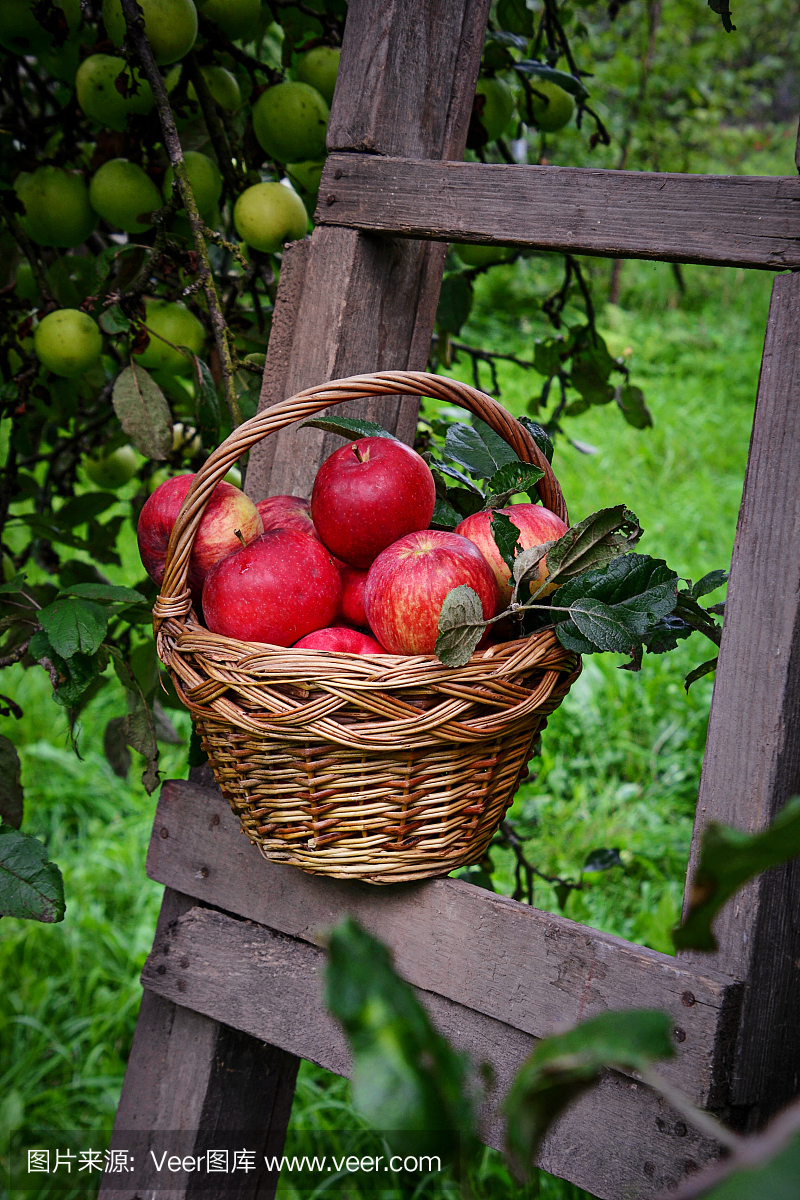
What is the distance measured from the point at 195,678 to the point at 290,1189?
1.38 m

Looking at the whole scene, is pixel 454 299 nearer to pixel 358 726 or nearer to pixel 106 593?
pixel 106 593

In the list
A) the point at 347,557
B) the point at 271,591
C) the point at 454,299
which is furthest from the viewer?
the point at 454,299

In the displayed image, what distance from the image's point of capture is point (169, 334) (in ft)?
4.08

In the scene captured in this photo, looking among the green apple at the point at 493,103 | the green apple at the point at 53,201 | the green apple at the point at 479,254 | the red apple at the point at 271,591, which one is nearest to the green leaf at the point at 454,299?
the green apple at the point at 479,254

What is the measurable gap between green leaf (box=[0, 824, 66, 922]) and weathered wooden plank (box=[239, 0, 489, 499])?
0.52 metres

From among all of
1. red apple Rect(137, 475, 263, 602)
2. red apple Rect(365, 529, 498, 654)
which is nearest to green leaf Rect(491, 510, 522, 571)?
red apple Rect(365, 529, 498, 654)

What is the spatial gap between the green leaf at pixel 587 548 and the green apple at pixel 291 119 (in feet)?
2.55

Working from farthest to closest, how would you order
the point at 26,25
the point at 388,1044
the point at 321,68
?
the point at 321,68, the point at 26,25, the point at 388,1044

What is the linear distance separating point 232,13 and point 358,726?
1.03 m

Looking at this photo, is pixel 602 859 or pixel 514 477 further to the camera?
pixel 602 859

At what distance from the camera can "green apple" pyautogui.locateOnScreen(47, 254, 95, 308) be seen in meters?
1.36

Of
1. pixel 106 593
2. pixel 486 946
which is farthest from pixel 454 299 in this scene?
pixel 486 946

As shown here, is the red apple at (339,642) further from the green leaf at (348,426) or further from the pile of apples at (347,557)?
the green leaf at (348,426)

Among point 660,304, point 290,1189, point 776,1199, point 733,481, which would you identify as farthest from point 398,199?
point 660,304
